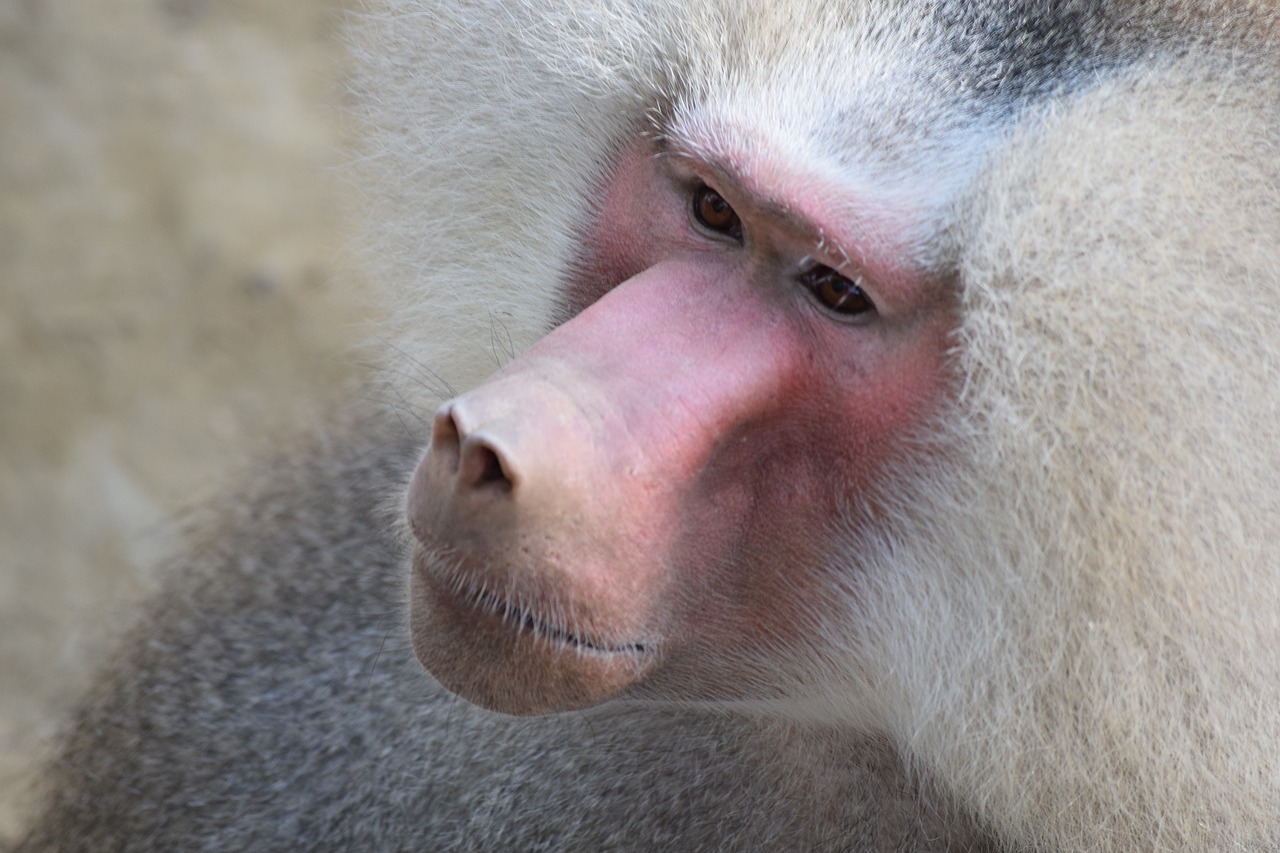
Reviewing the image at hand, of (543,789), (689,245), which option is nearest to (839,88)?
(689,245)

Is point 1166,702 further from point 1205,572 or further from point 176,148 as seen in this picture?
point 176,148

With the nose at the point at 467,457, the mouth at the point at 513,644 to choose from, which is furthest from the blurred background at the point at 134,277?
the nose at the point at 467,457

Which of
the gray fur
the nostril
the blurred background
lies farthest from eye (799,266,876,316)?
the blurred background

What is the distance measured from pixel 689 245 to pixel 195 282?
286 cm

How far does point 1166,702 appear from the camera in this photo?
138 cm

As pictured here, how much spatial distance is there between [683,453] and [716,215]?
30 centimetres

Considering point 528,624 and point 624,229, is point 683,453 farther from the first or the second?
point 624,229

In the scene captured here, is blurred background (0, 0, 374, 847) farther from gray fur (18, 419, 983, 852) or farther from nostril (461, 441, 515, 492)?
nostril (461, 441, 515, 492)

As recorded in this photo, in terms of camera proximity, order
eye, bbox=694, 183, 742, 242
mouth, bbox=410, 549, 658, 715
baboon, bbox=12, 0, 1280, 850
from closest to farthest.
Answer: baboon, bbox=12, 0, 1280, 850
mouth, bbox=410, 549, 658, 715
eye, bbox=694, 183, 742, 242

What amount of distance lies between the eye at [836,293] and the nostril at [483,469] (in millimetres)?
363

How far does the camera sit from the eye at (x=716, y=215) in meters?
1.56

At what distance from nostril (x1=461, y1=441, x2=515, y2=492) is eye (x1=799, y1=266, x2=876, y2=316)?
0.36 meters

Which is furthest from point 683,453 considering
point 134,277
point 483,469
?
point 134,277

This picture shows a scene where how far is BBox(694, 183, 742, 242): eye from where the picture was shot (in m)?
1.56
